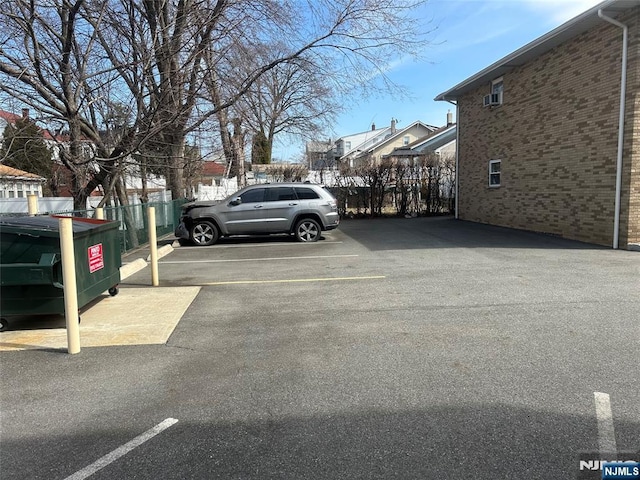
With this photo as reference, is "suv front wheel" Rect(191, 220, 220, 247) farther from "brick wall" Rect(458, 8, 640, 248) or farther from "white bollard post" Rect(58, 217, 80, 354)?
"brick wall" Rect(458, 8, 640, 248)

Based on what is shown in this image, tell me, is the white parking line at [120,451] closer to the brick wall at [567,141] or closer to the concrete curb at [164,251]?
the concrete curb at [164,251]

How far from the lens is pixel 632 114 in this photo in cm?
1027

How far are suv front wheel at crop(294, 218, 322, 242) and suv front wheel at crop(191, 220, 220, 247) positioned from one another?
232 centimetres

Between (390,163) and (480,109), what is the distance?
5.58 meters

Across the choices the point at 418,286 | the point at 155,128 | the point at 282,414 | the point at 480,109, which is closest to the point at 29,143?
the point at 155,128

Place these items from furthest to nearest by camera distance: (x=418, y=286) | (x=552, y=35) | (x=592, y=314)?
(x=552, y=35) → (x=418, y=286) → (x=592, y=314)

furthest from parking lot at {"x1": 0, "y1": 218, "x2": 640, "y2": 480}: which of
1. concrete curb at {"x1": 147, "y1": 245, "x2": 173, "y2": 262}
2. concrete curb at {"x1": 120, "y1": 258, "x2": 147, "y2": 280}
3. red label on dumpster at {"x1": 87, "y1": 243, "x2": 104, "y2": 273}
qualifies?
concrete curb at {"x1": 147, "y1": 245, "x2": 173, "y2": 262}

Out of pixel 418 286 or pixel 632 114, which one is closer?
pixel 418 286

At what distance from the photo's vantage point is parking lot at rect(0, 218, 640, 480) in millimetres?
2842

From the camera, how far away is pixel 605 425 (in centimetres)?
310

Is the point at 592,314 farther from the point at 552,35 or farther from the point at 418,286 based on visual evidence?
the point at 552,35

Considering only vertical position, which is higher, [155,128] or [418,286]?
[155,128]

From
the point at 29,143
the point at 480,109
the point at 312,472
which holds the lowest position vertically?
the point at 312,472

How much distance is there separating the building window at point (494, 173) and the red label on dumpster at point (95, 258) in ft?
45.3
